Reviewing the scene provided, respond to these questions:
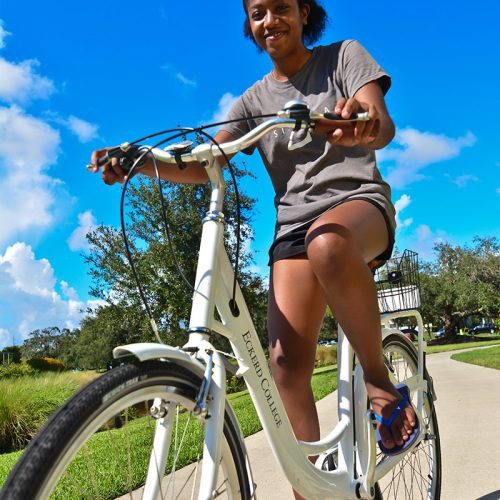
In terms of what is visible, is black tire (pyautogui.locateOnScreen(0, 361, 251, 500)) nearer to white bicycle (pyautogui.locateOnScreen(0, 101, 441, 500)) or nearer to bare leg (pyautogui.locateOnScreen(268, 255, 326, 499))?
white bicycle (pyautogui.locateOnScreen(0, 101, 441, 500))

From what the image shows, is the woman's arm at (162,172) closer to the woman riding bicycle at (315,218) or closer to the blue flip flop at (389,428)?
the woman riding bicycle at (315,218)

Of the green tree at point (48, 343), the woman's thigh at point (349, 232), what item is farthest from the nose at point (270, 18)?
the green tree at point (48, 343)

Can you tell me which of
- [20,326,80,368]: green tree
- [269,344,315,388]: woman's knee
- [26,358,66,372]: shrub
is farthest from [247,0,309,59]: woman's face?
[20,326,80,368]: green tree

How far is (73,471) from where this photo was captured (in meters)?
3.45

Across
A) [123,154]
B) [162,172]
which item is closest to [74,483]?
[123,154]

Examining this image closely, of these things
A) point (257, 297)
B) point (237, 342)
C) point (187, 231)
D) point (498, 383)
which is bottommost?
point (498, 383)

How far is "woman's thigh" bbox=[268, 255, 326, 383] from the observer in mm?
2213

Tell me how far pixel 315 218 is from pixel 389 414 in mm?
775

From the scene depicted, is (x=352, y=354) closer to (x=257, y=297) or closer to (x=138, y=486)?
(x=138, y=486)

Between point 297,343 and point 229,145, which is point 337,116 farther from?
point 297,343

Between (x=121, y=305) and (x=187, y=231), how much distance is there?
3.76 m

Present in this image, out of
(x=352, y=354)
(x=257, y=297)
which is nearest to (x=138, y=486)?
(x=352, y=354)

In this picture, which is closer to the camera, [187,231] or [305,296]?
[305,296]

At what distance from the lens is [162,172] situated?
1933 millimetres
